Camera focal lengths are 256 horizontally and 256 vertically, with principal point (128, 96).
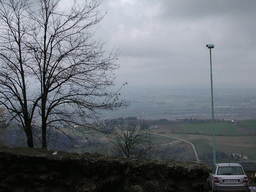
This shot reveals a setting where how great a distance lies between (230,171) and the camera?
11453 mm

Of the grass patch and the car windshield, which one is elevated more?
the grass patch

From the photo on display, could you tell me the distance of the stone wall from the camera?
18.6 ft

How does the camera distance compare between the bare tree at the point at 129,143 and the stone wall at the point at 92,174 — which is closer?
the stone wall at the point at 92,174

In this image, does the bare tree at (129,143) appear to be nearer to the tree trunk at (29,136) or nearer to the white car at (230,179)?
the white car at (230,179)

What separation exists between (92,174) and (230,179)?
7584 millimetres

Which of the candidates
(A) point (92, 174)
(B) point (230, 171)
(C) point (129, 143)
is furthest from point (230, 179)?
(C) point (129, 143)

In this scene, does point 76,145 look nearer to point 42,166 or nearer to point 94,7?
point 42,166

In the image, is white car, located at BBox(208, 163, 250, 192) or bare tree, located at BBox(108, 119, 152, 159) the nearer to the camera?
white car, located at BBox(208, 163, 250, 192)

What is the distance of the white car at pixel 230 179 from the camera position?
10.9 m

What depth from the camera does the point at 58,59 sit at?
10141 mm

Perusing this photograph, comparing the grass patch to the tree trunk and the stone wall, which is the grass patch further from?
the stone wall

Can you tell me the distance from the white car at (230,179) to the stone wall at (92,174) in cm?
619

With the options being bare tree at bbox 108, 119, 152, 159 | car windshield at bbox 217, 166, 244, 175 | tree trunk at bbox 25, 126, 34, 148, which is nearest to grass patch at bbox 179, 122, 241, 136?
bare tree at bbox 108, 119, 152, 159

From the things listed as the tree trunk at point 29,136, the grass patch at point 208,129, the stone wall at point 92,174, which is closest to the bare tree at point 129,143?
the tree trunk at point 29,136
